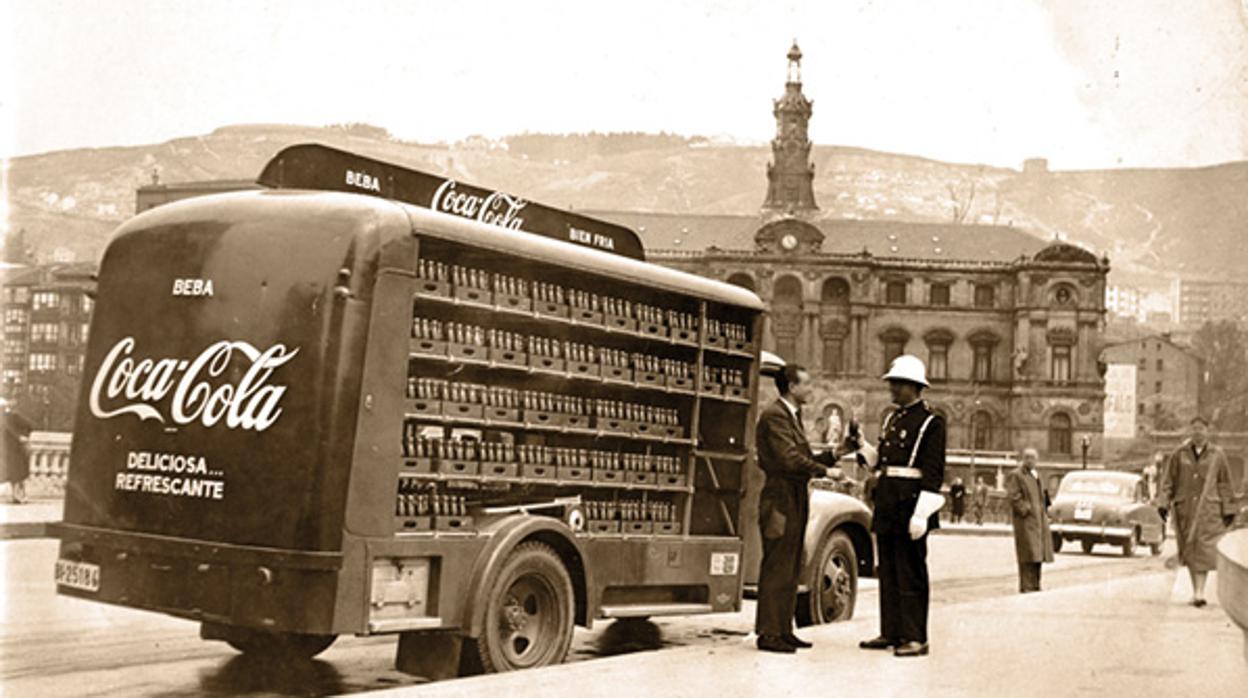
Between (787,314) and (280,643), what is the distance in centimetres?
10338

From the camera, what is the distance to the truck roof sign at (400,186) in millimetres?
9930

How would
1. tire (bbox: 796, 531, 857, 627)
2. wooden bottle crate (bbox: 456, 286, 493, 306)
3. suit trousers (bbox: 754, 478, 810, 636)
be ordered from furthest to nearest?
tire (bbox: 796, 531, 857, 627) → suit trousers (bbox: 754, 478, 810, 636) → wooden bottle crate (bbox: 456, 286, 493, 306)

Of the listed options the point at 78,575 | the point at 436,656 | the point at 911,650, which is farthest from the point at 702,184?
the point at 78,575

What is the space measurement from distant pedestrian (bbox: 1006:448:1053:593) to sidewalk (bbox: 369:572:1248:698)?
4799 millimetres

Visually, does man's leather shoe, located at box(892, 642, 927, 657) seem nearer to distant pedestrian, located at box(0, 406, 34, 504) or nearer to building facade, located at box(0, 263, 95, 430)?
distant pedestrian, located at box(0, 406, 34, 504)

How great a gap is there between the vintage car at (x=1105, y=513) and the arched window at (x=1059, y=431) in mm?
75327

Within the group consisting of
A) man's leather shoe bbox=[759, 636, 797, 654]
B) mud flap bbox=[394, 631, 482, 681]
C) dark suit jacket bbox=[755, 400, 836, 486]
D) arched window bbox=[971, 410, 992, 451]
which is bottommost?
mud flap bbox=[394, 631, 482, 681]

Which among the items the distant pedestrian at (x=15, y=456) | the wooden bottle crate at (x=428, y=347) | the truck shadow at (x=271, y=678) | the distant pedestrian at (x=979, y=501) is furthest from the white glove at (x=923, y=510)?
the distant pedestrian at (x=979, y=501)

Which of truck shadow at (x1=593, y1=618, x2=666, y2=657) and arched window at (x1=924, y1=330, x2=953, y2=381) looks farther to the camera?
arched window at (x1=924, y1=330, x2=953, y2=381)

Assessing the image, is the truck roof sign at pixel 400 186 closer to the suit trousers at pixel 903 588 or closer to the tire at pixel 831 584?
the suit trousers at pixel 903 588

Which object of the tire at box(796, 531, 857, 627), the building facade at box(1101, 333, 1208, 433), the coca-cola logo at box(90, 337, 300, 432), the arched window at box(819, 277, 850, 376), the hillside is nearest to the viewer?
the coca-cola logo at box(90, 337, 300, 432)

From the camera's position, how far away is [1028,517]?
1786cm

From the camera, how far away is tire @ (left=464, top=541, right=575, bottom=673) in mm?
9719

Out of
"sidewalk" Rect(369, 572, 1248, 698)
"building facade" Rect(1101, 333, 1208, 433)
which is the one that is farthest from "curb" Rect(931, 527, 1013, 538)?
"sidewalk" Rect(369, 572, 1248, 698)
